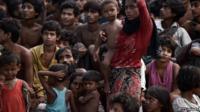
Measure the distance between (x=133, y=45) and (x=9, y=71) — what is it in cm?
114

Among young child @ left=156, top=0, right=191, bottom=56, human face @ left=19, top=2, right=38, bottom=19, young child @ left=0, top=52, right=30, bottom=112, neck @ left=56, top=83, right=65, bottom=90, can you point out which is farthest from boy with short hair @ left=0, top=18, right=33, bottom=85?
young child @ left=156, top=0, right=191, bottom=56

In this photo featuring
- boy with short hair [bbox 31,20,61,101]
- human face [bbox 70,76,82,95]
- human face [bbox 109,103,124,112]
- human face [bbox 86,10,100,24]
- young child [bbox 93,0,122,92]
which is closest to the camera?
human face [bbox 109,103,124,112]

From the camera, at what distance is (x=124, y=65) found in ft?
20.4

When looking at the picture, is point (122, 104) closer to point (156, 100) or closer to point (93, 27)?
point (156, 100)

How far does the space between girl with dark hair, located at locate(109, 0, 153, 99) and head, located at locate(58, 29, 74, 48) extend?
4.47 feet

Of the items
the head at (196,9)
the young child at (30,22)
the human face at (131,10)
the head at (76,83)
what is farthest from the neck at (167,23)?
the human face at (131,10)

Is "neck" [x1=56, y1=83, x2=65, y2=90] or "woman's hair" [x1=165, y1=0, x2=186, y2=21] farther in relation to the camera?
"woman's hair" [x1=165, y1=0, x2=186, y2=21]

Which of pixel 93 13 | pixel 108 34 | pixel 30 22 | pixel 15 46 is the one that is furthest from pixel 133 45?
pixel 30 22

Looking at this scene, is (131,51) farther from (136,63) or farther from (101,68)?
(101,68)

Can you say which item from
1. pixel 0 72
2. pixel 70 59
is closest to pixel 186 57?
pixel 70 59

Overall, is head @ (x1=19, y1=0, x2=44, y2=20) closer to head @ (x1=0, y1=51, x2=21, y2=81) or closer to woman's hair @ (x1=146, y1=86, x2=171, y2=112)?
head @ (x1=0, y1=51, x2=21, y2=81)

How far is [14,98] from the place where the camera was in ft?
20.0

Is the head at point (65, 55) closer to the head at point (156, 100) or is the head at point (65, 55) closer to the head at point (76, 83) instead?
the head at point (76, 83)

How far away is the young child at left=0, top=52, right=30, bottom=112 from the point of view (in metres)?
6.07
